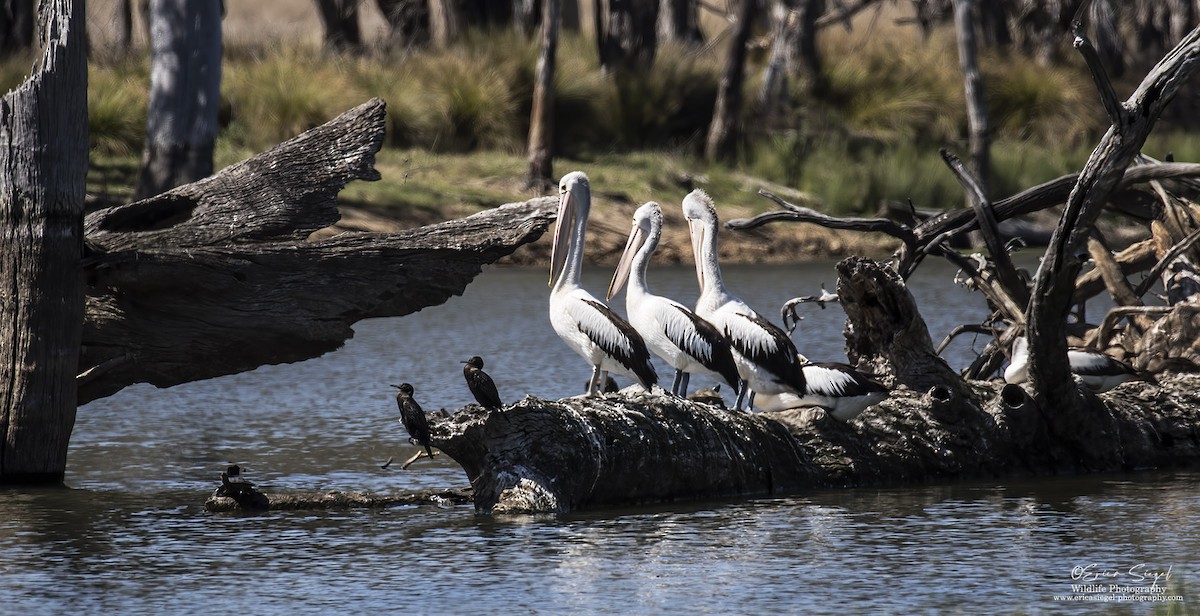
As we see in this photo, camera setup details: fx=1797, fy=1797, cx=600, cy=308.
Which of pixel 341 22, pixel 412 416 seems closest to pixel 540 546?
pixel 412 416

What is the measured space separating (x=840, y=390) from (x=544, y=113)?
557 inches

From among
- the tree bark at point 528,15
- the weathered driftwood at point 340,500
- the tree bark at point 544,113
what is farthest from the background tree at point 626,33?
the weathered driftwood at point 340,500

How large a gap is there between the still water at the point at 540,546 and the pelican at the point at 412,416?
43cm

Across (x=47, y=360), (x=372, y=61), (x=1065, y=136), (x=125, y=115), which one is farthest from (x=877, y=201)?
(x=47, y=360)

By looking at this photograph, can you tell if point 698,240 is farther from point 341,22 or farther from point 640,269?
point 341,22

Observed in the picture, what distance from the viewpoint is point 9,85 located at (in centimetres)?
2183

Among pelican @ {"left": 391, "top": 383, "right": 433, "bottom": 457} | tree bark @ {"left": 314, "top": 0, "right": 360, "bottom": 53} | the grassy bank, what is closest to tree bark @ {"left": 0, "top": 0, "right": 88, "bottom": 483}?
pelican @ {"left": 391, "top": 383, "right": 433, "bottom": 457}

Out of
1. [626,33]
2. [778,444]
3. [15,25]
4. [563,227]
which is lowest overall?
[778,444]

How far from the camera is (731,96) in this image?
24578mm

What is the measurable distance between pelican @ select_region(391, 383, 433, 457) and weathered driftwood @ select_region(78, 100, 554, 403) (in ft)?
4.46

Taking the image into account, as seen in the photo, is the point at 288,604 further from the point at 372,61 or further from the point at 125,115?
the point at 372,61

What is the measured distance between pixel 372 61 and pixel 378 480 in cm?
1704

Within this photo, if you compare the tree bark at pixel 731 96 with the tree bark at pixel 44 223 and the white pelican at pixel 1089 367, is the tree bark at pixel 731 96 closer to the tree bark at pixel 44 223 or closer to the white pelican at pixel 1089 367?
the white pelican at pixel 1089 367

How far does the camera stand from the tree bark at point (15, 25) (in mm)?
25953
